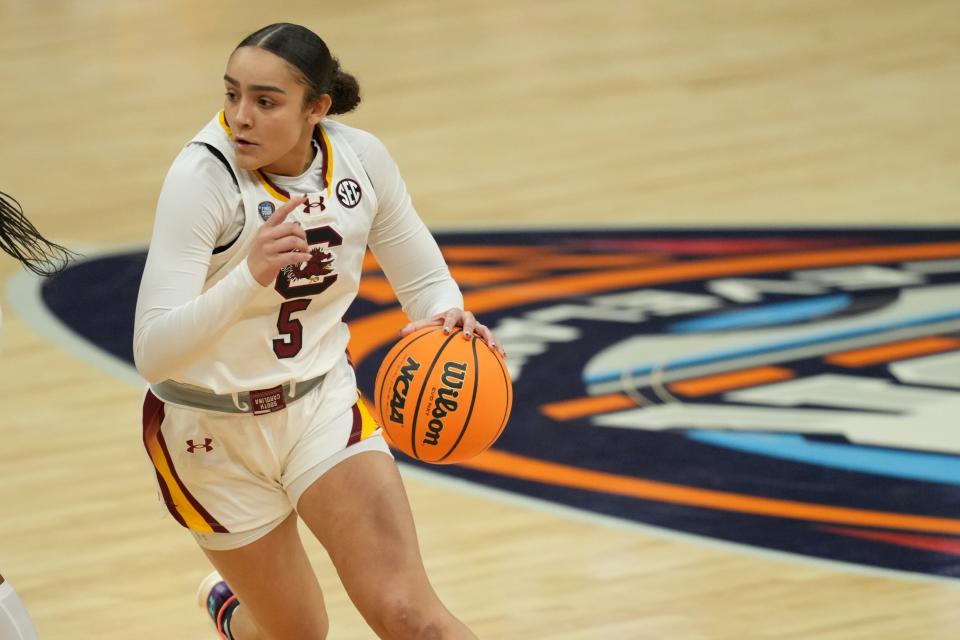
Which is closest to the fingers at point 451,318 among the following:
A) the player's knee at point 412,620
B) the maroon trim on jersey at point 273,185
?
the maroon trim on jersey at point 273,185

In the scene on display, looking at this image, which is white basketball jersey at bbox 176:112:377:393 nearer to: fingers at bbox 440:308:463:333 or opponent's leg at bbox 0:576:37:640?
fingers at bbox 440:308:463:333

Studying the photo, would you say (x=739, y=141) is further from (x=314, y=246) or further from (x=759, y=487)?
(x=314, y=246)

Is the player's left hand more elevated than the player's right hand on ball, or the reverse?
the player's right hand on ball

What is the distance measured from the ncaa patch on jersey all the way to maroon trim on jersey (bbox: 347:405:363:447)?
52cm

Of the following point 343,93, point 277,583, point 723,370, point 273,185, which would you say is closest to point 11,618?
point 277,583

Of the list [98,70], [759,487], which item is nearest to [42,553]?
[759,487]

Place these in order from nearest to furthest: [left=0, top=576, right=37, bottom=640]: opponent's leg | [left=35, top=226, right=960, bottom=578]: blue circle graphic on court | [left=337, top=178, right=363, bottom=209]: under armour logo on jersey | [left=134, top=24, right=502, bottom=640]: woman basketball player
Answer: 1. [left=0, top=576, right=37, bottom=640]: opponent's leg
2. [left=134, top=24, right=502, bottom=640]: woman basketball player
3. [left=337, top=178, right=363, bottom=209]: under armour logo on jersey
4. [left=35, top=226, right=960, bottom=578]: blue circle graphic on court

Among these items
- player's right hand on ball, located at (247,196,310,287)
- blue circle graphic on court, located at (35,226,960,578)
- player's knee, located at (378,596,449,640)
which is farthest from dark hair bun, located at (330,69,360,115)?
blue circle graphic on court, located at (35,226,960,578)

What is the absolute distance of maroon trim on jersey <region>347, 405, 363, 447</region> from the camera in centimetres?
367

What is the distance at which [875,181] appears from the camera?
29.0 feet

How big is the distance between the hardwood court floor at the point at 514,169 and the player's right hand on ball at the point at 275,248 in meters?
1.92

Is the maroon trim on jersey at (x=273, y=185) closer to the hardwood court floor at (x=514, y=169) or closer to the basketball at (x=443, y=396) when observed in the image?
the basketball at (x=443, y=396)

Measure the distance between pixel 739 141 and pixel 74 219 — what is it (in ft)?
12.0

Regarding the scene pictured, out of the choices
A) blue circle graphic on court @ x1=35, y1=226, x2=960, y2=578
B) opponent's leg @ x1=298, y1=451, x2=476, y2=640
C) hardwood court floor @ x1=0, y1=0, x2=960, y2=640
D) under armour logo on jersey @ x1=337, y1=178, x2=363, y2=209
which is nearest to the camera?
opponent's leg @ x1=298, y1=451, x2=476, y2=640
